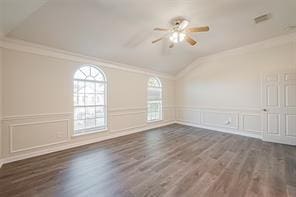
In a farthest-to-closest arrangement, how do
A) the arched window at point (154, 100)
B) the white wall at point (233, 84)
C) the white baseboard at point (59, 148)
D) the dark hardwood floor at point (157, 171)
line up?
the arched window at point (154, 100), the white wall at point (233, 84), the white baseboard at point (59, 148), the dark hardwood floor at point (157, 171)

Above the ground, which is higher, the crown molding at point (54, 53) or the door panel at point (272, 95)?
the crown molding at point (54, 53)

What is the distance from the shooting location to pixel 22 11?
236 cm

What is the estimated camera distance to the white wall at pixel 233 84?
4.79m

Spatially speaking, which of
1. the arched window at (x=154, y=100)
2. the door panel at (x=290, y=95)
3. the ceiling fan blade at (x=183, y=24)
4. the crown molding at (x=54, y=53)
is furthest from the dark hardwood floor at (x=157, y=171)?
the ceiling fan blade at (x=183, y=24)

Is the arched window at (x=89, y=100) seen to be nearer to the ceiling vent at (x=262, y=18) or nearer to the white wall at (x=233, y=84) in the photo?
the white wall at (x=233, y=84)

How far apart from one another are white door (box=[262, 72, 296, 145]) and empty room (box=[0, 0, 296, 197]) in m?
0.02

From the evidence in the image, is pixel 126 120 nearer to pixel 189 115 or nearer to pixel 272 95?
pixel 189 115

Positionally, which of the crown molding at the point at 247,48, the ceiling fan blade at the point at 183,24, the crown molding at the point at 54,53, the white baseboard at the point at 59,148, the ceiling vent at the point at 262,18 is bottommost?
the white baseboard at the point at 59,148

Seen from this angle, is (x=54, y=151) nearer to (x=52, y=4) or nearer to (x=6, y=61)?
(x=6, y=61)

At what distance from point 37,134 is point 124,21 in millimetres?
3200

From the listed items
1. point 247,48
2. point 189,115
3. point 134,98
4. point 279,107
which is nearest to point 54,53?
point 134,98

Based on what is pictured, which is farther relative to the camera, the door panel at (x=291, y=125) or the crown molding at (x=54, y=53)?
the door panel at (x=291, y=125)

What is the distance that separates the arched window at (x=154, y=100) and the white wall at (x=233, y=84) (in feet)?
3.93

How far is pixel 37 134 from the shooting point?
11.8ft
